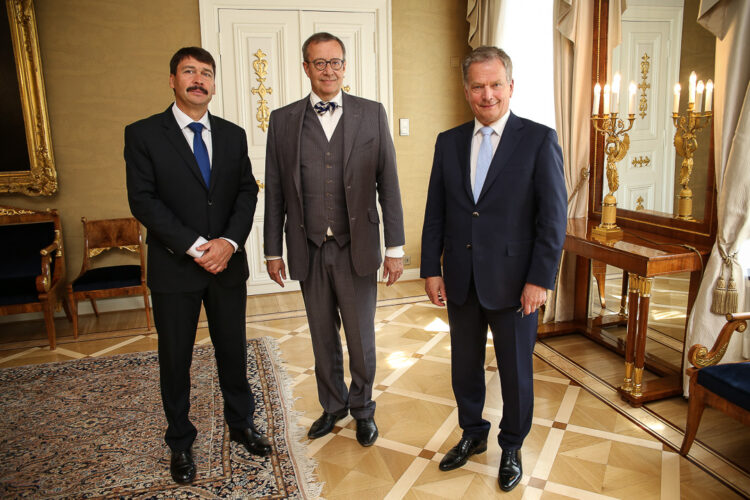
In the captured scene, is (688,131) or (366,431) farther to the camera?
(688,131)

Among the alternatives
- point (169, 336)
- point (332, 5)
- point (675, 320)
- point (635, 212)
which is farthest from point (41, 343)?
point (675, 320)

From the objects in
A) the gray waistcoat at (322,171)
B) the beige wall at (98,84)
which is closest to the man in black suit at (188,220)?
the gray waistcoat at (322,171)

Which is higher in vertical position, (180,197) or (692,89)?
(692,89)

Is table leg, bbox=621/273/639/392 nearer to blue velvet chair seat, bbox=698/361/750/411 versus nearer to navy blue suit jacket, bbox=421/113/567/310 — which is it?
blue velvet chair seat, bbox=698/361/750/411

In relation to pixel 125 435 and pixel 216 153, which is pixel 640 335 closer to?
pixel 216 153

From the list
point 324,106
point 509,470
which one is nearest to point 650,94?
point 324,106

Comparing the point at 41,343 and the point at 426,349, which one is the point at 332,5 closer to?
the point at 426,349

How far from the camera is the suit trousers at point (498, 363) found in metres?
2.03

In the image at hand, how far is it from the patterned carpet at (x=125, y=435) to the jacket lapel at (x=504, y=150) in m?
1.34

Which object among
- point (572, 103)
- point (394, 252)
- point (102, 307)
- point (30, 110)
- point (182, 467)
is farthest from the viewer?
point (102, 307)

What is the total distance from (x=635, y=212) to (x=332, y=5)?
9.68 ft

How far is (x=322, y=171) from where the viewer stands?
221 centimetres

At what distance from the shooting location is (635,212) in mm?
3199

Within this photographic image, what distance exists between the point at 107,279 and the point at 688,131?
3.78m
